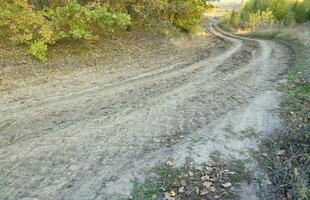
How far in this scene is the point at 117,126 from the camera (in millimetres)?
→ 6910

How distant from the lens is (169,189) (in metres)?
4.93

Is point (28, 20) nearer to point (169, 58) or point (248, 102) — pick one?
point (169, 58)

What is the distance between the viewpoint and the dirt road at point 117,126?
509 cm

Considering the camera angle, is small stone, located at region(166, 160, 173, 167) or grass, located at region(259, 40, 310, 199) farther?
small stone, located at region(166, 160, 173, 167)

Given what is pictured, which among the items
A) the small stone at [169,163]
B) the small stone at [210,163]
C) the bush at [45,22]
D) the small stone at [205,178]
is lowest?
the small stone at [210,163]

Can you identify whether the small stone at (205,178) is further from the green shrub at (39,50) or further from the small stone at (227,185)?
the green shrub at (39,50)

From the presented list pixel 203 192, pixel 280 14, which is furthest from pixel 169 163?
pixel 280 14

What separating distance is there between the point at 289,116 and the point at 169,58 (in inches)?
279

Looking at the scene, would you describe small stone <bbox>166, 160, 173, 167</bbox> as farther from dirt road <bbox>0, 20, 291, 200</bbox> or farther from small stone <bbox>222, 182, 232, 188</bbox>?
small stone <bbox>222, 182, 232, 188</bbox>

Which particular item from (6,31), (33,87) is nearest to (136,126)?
(33,87)

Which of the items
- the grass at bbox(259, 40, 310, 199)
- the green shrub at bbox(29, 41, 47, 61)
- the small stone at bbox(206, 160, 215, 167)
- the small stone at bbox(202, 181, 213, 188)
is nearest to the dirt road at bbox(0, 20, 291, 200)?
the small stone at bbox(206, 160, 215, 167)

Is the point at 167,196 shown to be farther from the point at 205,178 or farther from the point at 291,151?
the point at 291,151

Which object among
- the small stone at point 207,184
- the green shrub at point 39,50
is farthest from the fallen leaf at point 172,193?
the green shrub at point 39,50

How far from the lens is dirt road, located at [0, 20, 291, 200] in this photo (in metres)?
5.09
